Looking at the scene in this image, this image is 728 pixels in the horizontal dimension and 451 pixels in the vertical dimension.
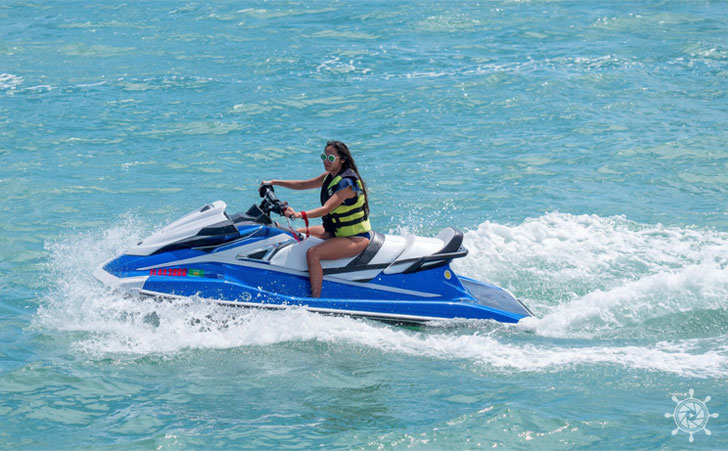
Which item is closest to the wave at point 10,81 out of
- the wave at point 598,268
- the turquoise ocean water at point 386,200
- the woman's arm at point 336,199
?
the turquoise ocean water at point 386,200

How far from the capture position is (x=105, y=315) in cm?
712

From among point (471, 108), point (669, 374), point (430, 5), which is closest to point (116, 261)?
point (669, 374)

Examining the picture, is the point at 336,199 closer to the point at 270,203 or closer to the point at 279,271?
the point at 270,203

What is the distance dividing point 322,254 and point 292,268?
29 centimetres

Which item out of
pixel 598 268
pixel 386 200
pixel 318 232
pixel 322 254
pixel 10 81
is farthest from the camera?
pixel 10 81

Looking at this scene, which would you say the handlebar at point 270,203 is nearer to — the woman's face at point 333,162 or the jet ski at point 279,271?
the jet ski at point 279,271

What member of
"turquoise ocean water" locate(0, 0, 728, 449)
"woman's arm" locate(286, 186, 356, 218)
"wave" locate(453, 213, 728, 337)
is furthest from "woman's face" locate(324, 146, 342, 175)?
"wave" locate(453, 213, 728, 337)

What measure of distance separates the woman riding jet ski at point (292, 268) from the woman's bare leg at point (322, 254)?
1 cm

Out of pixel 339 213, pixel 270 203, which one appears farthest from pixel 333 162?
pixel 270 203

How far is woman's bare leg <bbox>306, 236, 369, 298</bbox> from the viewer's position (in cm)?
720

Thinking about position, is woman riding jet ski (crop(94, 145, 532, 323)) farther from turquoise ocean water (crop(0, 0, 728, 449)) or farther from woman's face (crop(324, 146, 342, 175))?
turquoise ocean water (crop(0, 0, 728, 449))

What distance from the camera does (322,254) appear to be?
7.21 metres

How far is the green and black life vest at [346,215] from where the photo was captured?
7.23 m

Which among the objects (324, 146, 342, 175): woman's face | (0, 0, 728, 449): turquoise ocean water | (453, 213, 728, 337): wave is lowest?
(453, 213, 728, 337): wave
